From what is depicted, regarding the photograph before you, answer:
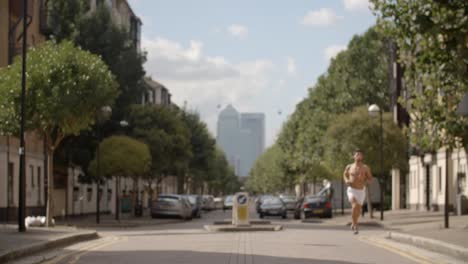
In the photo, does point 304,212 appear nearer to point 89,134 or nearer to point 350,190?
point 89,134

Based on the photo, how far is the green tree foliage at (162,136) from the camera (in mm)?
71550

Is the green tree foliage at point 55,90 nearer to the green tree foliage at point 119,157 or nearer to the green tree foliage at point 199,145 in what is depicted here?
the green tree foliage at point 119,157

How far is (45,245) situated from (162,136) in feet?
164

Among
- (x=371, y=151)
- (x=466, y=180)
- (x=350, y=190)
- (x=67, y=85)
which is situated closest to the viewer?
(x=350, y=190)

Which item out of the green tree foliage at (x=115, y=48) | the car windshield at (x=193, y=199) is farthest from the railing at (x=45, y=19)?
the car windshield at (x=193, y=199)

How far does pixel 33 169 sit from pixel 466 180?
22987 millimetres

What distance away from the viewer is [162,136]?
240 ft

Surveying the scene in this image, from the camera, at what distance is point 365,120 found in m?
64.1

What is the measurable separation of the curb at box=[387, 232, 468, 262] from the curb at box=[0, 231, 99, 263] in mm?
8100

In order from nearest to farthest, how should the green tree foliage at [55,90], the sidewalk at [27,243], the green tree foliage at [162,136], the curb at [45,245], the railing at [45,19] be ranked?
the curb at [45,245] → the sidewalk at [27,243] → the green tree foliage at [55,90] → the railing at [45,19] → the green tree foliage at [162,136]

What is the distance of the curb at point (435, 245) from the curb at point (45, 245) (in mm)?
8100

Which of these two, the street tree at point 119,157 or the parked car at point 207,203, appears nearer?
the street tree at point 119,157

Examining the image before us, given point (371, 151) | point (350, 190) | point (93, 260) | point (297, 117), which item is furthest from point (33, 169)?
point (297, 117)

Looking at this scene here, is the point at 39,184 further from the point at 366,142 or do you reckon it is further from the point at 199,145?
the point at 199,145
